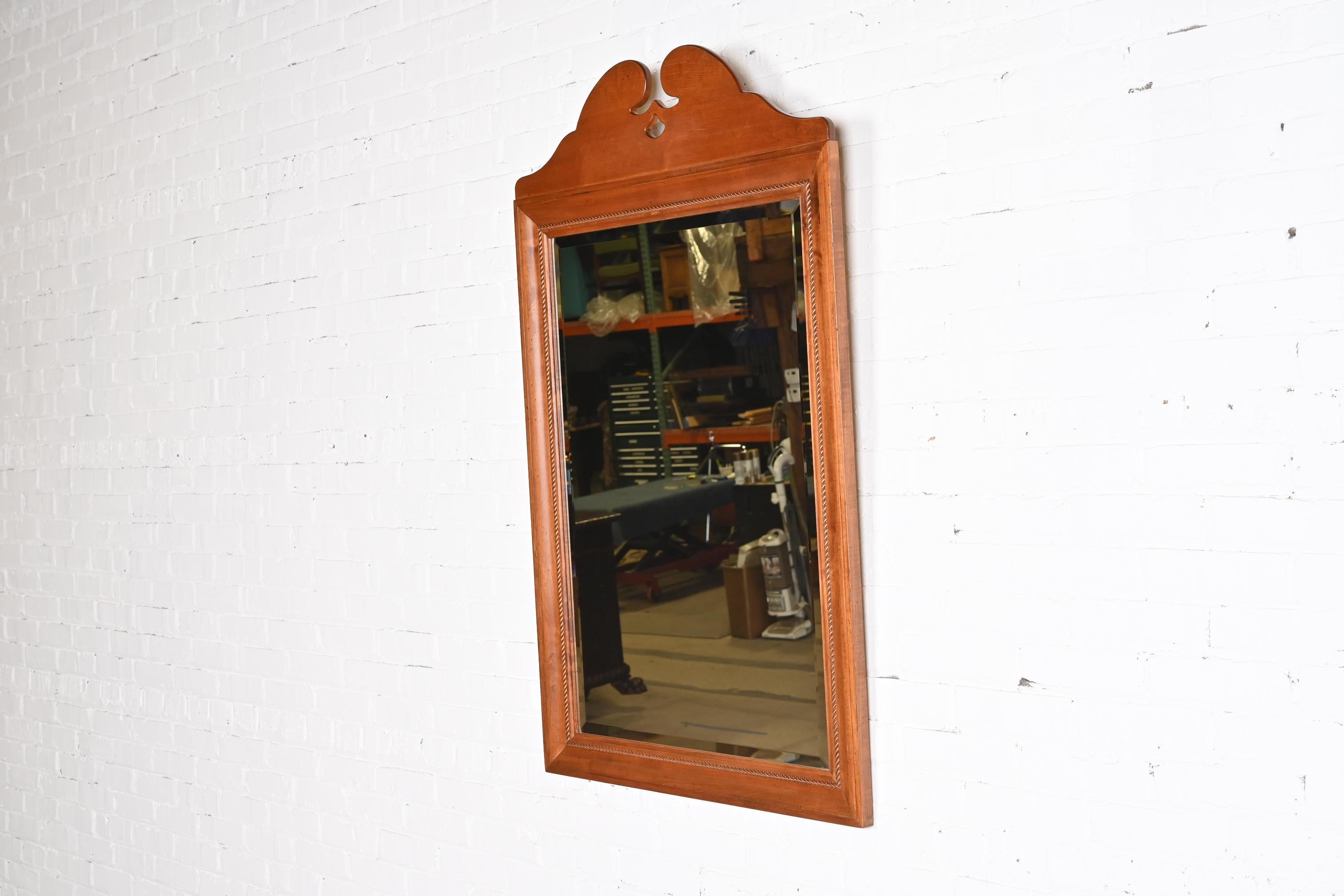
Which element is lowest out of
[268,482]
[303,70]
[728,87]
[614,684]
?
[614,684]

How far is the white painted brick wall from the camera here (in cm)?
193

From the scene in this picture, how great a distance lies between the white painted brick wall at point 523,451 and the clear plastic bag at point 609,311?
0.89 ft

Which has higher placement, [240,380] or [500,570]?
[240,380]

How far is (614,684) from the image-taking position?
2.57 metres

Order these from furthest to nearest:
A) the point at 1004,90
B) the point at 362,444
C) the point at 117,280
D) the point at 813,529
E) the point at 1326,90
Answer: the point at 117,280 < the point at 362,444 < the point at 813,529 < the point at 1004,90 < the point at 1326,90

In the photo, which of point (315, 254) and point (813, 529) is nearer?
point (813, 529)

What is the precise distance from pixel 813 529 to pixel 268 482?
1.71 m

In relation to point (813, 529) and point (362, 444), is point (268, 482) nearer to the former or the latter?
point (362, 444)

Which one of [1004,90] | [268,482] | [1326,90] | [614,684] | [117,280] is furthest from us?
[117,280]

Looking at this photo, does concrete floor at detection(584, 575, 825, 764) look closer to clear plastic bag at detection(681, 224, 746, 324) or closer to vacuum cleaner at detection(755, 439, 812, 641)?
vacuum cleaner at detection(755, 439, 812, 641)

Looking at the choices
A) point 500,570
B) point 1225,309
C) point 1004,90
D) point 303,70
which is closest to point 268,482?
point 500,570

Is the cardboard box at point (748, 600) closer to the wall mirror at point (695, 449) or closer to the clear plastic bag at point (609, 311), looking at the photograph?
the wall mirror at point (695, 449)

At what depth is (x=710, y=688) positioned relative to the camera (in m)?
2.42

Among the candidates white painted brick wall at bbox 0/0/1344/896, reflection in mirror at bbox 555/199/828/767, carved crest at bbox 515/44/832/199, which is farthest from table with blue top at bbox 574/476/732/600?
carved crest at bbox 515/44/832/199
